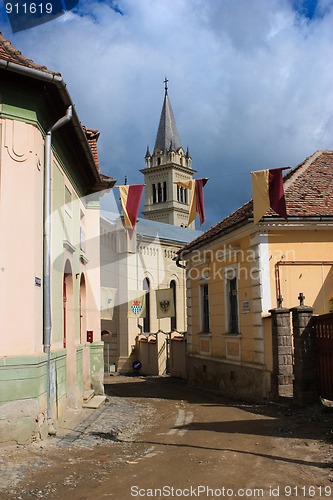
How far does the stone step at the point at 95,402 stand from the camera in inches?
506

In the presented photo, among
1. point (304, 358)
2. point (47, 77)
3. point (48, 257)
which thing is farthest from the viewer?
point (304, 358)

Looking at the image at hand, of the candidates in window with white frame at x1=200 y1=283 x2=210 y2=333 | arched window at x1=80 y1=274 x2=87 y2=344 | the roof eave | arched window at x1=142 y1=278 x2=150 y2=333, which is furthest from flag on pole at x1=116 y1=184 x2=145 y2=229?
arched window at x1=142 y1=278 x2=150 y2=333

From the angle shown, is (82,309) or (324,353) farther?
(82,309)

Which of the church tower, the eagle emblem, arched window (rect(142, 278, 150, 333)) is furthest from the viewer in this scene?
the church tower

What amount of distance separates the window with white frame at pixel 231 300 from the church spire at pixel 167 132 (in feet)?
189

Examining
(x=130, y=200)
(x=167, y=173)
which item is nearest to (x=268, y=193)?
(x=130, y=200)

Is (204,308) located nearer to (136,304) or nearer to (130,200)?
(130,200)

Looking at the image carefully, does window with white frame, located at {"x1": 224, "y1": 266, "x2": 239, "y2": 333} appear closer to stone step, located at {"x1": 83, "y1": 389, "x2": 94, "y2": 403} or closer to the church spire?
stone step, located at {"x1": 83, "y1": 389, "x2": 94, "y2": 403}

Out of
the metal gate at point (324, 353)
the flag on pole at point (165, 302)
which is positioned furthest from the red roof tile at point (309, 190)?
the flag on pole at point (165, 302)

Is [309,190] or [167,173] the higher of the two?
[167,173]

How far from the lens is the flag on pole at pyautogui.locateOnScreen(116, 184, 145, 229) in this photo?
1412 cm

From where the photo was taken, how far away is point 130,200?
1424 centimetres

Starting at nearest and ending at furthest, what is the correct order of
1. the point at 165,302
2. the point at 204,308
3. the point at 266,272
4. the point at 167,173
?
the point at 266,272
the point at 204,308
the point at 165,302
the point at 167,173

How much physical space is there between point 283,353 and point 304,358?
37.6 inches
